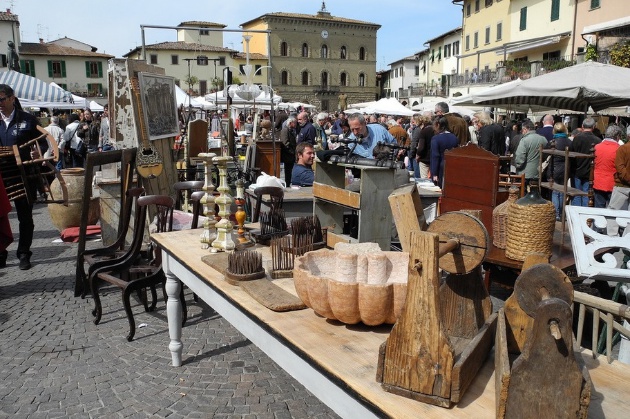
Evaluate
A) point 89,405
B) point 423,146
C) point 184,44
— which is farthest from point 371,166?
point 184,44

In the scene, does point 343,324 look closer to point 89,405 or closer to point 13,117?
point 89,405

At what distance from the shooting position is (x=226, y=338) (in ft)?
13.0

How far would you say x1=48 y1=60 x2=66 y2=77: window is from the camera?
5325cm

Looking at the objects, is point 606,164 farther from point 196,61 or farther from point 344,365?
point 196,61

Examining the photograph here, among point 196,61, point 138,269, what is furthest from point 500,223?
point 196,61

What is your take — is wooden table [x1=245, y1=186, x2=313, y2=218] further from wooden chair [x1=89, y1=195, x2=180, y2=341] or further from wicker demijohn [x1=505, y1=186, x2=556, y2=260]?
wicker demijohn [x1=505, y1=186, x2=556, y2=260]

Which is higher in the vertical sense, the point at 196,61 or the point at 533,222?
the point at 196,61

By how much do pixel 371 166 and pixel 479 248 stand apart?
4.77ft

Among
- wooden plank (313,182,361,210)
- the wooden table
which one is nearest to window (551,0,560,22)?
the wooden table

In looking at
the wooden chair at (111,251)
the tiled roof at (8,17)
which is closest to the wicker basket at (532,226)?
the wooden chair at (111,251)

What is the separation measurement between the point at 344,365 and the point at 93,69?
60295 mm

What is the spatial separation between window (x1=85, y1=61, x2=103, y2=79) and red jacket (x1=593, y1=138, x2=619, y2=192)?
5612 centimetres

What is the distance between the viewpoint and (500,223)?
12.3 feet

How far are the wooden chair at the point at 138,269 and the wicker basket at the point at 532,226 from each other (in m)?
2.44
